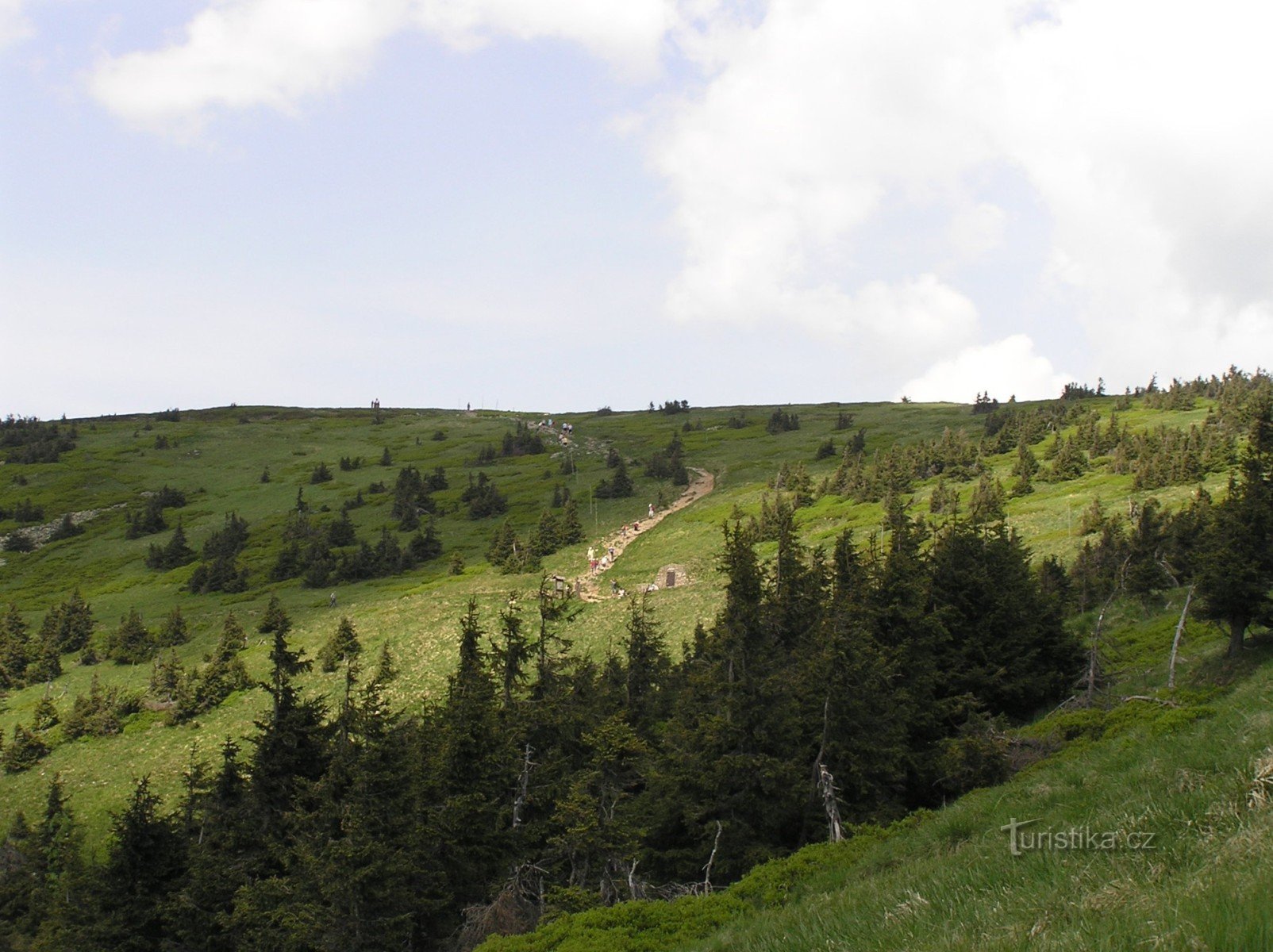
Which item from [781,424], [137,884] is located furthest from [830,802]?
[781,424]

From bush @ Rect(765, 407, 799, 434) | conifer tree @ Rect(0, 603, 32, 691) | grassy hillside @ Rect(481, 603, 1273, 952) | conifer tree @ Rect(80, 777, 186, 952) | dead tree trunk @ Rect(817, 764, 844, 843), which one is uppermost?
bush @ Rect(765, 407, 799, 434)

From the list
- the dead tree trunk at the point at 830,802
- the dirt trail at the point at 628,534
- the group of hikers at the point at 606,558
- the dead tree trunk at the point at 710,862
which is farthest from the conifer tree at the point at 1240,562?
the group of hikers at the point at 606,558

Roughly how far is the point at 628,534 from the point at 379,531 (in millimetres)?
44350

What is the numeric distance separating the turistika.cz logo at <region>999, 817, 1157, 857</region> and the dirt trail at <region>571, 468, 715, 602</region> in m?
63.3

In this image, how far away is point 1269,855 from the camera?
6.50 meters

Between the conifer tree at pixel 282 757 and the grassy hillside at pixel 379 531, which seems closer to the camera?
the conifer tree at pixel 282 757

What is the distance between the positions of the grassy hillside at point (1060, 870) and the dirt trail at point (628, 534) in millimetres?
58130

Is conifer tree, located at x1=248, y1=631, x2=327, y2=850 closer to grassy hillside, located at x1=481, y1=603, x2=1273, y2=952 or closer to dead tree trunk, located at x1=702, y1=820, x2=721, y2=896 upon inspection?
dead tree trunk, located at x1=702, y1=820, x2=721, y2=896

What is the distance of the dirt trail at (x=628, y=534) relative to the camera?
8019 cm

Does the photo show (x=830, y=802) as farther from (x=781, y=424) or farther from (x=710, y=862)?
(x=781, y=424)

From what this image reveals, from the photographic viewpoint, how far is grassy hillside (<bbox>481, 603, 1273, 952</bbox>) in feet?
19.5

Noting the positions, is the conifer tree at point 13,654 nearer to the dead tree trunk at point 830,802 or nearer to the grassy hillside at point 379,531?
the grassy hillside at point 379,531

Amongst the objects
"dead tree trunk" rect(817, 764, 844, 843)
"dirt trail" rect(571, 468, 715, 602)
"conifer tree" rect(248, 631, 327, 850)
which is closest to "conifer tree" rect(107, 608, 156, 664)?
"dirt trail" rect(571, 468, 715, 602)

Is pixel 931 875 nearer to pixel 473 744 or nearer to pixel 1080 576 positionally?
pixel 473 744
